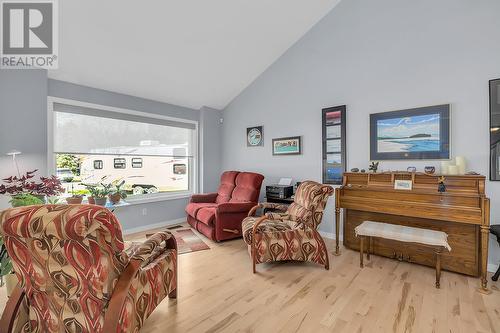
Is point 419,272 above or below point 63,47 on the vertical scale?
below

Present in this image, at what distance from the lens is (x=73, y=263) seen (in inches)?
45.9

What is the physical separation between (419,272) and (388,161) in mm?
1392

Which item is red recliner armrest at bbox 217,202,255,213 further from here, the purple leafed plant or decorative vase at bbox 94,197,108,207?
the purple leafed plant

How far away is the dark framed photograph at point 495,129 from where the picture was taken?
2516 mm

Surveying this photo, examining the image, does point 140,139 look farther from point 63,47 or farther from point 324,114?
point 324,114

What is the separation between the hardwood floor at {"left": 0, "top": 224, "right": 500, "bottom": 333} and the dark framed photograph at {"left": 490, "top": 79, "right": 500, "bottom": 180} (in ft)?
3.94

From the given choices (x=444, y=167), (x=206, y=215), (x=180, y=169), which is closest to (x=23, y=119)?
(x=180, y=169)

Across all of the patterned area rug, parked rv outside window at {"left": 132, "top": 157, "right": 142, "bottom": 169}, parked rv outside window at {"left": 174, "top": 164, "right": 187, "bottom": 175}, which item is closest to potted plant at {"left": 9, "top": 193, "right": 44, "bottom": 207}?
the patterned area rug

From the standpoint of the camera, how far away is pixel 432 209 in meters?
2.50

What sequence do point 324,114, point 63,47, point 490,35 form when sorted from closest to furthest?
point 490,35
point 63,47
point 324,114

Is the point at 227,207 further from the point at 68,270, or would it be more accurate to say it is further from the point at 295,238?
the point at 68,270

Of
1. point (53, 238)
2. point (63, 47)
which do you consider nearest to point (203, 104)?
point (63, 47)

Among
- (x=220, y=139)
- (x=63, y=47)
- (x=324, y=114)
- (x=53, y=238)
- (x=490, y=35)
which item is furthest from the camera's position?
(x=220, y=139)

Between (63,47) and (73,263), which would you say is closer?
(73,263)
